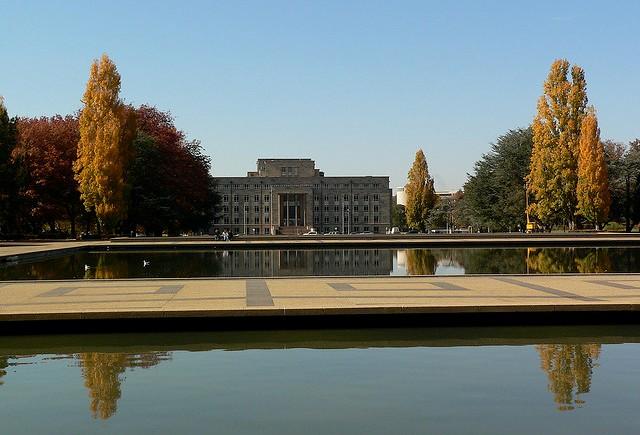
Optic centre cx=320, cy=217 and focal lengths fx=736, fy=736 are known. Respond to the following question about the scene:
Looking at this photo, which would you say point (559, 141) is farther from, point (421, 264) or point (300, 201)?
point (300, 201)

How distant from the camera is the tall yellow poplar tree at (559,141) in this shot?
202 feet

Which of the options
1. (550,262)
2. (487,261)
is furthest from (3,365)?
(550,262)

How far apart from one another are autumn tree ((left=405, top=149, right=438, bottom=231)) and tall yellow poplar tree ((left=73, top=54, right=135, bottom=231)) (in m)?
51.9

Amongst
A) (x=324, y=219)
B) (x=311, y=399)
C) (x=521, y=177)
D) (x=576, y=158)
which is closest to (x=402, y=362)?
(x=311, y=399)

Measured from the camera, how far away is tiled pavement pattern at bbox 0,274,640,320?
1272 cm

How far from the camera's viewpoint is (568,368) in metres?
9.88

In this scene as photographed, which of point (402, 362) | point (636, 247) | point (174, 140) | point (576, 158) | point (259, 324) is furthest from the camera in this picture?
point (174, 140)

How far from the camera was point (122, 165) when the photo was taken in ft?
178

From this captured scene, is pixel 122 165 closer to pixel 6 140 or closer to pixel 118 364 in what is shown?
pixel 6 140

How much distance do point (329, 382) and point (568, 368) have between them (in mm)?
3327

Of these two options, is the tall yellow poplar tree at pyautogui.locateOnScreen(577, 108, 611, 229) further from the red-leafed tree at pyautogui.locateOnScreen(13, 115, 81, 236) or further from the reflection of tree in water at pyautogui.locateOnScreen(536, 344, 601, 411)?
the reflection of tree in water at pyautogui.locateOnScreen(536, 344, 601, 411)

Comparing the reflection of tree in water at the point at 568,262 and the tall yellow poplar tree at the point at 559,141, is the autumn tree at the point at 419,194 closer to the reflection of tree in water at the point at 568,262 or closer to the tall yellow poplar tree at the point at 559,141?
the tall yellow poplar tree at the point at 559,141

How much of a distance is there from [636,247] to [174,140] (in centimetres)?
4090

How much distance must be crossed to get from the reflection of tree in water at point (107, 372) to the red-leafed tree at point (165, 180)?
4771cm
